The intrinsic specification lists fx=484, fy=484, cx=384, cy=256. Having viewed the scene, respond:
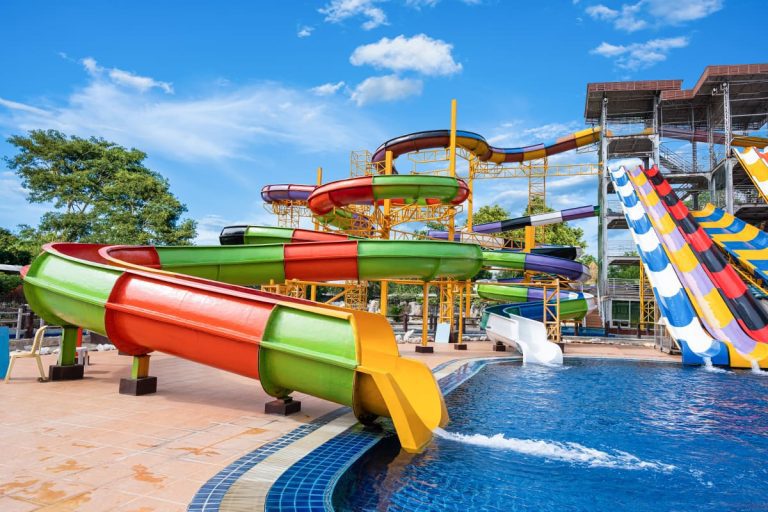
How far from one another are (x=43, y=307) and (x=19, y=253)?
2054 centimetres

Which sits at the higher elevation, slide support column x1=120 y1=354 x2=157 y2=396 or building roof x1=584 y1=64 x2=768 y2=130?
building roof x1=584 y1=64 x2=768 y2=130

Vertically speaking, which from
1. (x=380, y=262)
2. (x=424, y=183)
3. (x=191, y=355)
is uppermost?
(x=424, y=183)

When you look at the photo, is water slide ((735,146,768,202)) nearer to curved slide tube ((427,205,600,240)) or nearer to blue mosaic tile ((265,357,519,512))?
curved slide tube ((427,205,600,240))

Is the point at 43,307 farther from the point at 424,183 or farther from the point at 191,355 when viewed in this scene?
the point at 424,183

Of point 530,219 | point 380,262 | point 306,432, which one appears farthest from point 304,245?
point 530,219

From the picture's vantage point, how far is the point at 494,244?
20.5 metres

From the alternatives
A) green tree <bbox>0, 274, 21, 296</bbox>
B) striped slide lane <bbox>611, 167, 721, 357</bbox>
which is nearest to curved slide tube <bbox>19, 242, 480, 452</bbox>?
striped slide lane <bbox>611, 167, 721, 357</bbox>

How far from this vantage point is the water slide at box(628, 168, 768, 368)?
11.2 meters

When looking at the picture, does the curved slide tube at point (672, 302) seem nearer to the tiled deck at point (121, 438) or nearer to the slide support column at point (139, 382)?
the tiled deck at point (121, 438)

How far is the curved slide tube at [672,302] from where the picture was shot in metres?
11.5

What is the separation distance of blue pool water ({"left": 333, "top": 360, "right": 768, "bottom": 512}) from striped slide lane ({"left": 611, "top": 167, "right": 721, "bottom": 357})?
4.22m

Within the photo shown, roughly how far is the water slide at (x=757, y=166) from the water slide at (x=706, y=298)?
5066 millimetres

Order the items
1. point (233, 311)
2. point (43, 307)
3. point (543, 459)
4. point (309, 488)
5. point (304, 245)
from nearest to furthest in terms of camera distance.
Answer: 1. point (309, 488)
2. point (543, 459)
3. point (233, 311)
4. point (43, 307)
5. point (304, 245)

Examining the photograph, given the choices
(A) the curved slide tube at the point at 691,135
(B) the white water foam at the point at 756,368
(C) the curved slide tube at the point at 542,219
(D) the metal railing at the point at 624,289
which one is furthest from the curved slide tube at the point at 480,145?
(B) the white water foam at the point at 756,368
